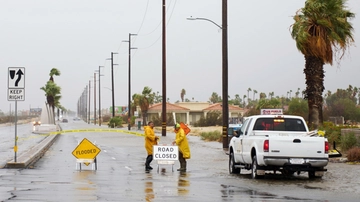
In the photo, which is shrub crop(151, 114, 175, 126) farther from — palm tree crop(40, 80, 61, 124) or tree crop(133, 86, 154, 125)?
palm tree crop(40, 80, 61, 124)

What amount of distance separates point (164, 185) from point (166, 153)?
5.66 metres

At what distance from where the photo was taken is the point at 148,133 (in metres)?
24.3

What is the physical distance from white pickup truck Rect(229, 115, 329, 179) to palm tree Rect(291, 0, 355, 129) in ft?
59.0

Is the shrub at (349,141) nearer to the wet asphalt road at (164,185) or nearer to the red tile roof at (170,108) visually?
the wet asphalt road at (164,185)

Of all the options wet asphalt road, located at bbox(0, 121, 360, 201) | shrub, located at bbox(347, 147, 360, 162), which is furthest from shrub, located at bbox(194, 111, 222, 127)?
wet asphalt road, located at bbox(0, 121, 360, 201)

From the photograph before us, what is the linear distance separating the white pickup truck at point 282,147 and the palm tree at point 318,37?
18.0m

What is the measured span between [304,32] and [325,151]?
19913 millimetres

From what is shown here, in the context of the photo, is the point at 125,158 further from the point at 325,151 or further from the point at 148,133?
the point at 325,151

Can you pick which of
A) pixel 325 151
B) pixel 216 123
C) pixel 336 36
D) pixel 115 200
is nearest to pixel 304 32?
pixel 336 36

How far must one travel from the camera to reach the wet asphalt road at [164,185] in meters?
15.1

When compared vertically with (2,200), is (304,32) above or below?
above

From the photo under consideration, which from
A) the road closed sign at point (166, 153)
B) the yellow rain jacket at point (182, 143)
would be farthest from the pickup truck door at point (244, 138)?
the road closed sign at point (166, 153)

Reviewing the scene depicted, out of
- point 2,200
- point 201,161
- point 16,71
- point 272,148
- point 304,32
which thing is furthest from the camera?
point 304,32

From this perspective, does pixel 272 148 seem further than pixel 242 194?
Yes
